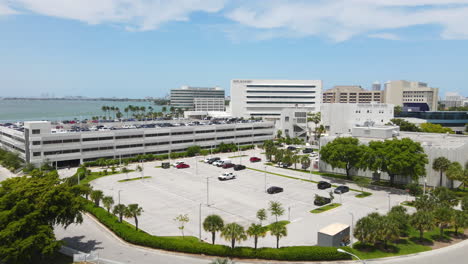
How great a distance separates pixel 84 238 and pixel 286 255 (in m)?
23.0

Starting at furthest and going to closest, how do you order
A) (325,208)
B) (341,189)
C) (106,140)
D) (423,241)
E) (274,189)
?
(106,140)
(274,189)
(341,189)
(325,208)
(423,241)

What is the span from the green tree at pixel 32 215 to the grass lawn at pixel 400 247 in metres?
29.3

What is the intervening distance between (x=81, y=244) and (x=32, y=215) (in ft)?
25.1

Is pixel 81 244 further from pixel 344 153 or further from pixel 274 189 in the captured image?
pixel 344 153

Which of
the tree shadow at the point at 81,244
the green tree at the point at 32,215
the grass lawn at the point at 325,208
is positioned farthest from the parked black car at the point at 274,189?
the green tree at the point at 32,215

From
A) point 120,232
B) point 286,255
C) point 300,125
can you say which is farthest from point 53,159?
point 300,125

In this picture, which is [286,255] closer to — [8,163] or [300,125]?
[8,163]

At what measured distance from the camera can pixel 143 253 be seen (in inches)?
1287

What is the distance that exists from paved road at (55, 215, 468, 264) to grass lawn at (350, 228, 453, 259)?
86cm

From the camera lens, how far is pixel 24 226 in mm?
28797

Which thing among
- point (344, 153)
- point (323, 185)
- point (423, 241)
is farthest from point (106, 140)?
point (423, 241)

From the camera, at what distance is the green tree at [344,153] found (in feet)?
200

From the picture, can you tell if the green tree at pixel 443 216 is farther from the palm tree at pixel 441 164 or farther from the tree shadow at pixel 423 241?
the palm tree at pixel 441 164

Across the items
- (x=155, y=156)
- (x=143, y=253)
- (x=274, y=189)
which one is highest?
(x=155, y=156)
